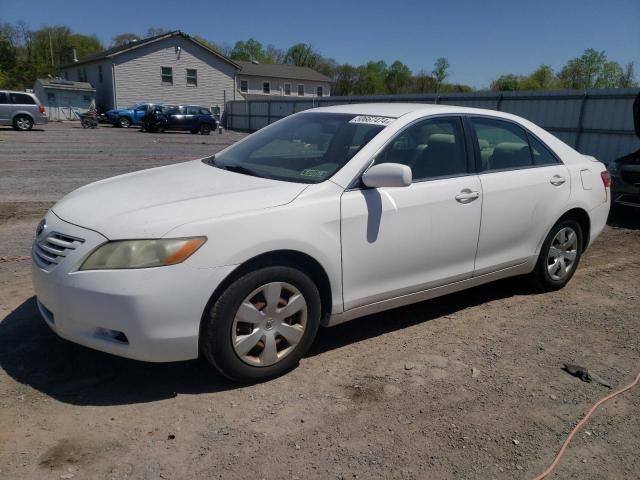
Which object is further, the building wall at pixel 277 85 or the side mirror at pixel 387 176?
the building wall at pixel 277 85

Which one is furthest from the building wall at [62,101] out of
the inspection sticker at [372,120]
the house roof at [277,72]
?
the inspection sticker at [372,120]

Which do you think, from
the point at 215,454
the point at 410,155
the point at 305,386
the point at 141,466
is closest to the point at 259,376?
the point at 305,386

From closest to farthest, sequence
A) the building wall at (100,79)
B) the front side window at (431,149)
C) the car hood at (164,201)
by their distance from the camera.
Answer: the car hood at (164,201) < the front side window at (431,149) < the building wall at (100,79)

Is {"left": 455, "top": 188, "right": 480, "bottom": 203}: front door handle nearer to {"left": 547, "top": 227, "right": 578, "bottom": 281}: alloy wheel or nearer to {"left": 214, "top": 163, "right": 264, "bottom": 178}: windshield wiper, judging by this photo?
{"left": 547, "top": 227, "right": 578, "bottom": 281}: alloy wheel

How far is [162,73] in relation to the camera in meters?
41.6

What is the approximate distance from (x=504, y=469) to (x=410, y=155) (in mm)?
2145

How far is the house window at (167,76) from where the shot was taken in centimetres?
4175

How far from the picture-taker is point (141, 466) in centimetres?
256

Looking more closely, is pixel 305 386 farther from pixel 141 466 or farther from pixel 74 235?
pixel 74 235

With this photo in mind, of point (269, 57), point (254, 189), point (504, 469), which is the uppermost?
point (269, 57)

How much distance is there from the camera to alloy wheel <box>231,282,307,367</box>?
3127 mm

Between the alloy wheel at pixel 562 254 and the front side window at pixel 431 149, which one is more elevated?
the front side window at pixel 431 149

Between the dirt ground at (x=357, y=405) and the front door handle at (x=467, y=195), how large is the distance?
1.01 meters

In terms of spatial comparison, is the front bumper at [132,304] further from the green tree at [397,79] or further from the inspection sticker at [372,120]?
the green tree at [397,79]
